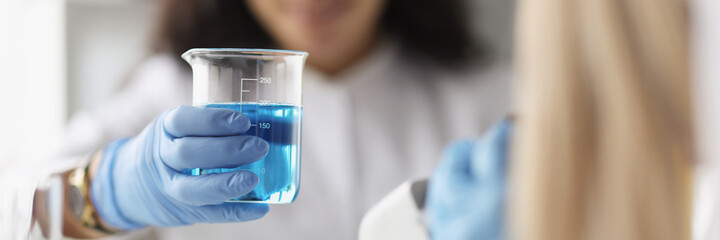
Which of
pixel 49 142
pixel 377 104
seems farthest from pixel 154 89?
pixel 49 142

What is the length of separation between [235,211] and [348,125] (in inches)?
33.8

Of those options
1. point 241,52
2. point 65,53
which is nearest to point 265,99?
point 241,52

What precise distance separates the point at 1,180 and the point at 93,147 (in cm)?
70

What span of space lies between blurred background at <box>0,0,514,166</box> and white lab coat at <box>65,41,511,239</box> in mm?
1032

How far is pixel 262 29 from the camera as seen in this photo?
1547mm

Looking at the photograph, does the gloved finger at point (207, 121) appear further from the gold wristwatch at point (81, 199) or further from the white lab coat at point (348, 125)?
the white lab coat at point (348, 125)

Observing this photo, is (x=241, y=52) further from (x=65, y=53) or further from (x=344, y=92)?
(x=65, y=53)

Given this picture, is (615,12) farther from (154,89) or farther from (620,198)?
(154,89)

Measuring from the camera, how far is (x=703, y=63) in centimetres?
85

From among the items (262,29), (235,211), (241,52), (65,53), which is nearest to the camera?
(241,52)

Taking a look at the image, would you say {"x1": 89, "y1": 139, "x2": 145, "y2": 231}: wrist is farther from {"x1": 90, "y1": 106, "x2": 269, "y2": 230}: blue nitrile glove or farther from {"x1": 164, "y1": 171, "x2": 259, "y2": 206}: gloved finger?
{"x1": 164, "y1": 171, "x2": 259, "y2": 206}: gloved finger

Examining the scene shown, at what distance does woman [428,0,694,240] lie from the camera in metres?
0.68

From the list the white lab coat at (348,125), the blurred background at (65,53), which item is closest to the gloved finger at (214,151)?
the white lab coat at (348,125)

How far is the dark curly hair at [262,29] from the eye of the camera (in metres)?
1.48
